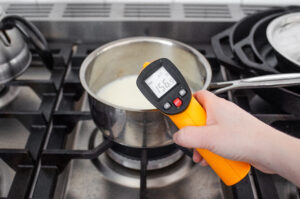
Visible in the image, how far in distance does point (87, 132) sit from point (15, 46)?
0.22m

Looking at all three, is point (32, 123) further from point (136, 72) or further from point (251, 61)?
point (251, 61)

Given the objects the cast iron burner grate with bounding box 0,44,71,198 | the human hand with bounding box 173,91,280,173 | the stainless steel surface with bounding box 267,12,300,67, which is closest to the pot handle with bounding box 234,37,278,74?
the stainless steel surface with bounding box 267,12,300,67

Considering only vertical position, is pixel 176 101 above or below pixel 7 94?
above

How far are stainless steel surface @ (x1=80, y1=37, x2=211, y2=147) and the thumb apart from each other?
0.20 feet

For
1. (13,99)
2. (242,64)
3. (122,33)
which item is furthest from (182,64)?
(13,99)

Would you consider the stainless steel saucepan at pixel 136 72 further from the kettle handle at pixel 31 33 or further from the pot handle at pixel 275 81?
the kettle handle at pixel 31 33

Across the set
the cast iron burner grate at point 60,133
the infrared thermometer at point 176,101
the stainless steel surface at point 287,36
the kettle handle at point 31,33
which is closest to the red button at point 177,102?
the infrared thermometer at point 176,101

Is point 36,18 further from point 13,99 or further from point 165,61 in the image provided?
point 165,61

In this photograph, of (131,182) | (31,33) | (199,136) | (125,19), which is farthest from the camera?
(125,19)

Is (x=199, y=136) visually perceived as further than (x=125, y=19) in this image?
No

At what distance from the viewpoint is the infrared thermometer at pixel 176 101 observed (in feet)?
1.24

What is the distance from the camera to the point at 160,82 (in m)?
0.39

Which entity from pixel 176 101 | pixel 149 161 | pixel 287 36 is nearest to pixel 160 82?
pixel 176 101

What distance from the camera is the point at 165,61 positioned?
0.40 m
